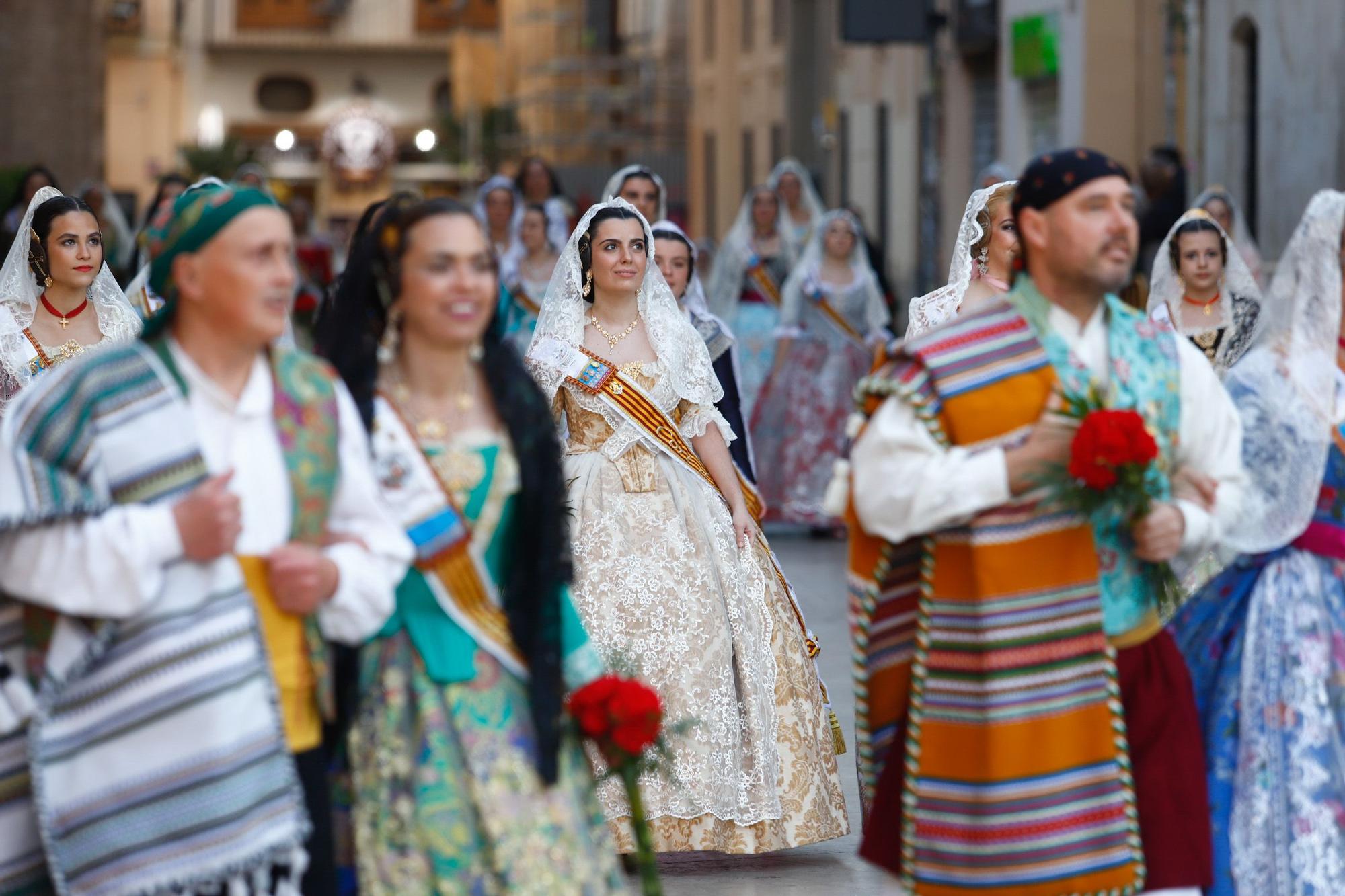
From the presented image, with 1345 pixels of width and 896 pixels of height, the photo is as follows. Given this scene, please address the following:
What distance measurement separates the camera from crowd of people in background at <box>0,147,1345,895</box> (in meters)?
3.91

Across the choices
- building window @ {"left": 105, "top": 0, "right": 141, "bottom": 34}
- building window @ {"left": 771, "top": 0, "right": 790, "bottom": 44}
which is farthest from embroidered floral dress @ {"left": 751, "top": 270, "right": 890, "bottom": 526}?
building window @ {"left": 105, "top": 0, "right": 141, "bottom": 34}

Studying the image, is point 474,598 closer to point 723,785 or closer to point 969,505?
point 969,505

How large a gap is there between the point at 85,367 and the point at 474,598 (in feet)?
2.61

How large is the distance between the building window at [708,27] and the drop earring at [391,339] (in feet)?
105

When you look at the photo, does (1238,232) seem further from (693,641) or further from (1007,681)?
(1007,681)

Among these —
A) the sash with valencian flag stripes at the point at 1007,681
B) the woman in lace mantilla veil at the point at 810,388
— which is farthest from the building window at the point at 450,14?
the sash with valencian flag stripes at the point at 1007,681

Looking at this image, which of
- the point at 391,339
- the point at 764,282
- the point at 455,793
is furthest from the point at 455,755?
the point at 764,282

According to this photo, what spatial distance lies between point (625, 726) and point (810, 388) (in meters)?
10.8

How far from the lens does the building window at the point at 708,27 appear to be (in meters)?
36.2

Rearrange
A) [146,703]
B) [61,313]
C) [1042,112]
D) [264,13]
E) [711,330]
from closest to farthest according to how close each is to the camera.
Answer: [146,703], [61,313], [711,330], [1042,112], [264,13]

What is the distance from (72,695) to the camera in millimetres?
3945

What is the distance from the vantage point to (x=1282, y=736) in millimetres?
4820

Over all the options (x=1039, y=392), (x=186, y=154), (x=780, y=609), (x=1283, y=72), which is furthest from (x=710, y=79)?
(x=1039, y=392)

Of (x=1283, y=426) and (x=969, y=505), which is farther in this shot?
(x=1283, y=426)
